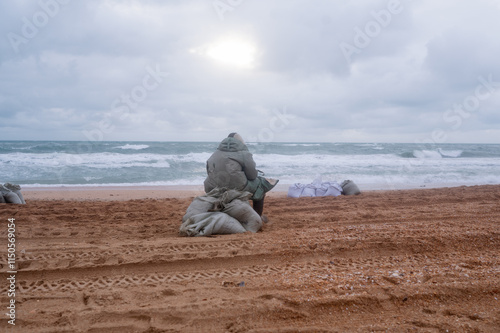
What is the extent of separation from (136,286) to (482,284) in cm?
305

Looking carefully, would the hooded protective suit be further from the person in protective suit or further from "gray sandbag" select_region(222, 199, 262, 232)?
"gray sandbag" select_region(222, 199, 262, 232)

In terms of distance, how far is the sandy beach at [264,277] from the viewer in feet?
7.95

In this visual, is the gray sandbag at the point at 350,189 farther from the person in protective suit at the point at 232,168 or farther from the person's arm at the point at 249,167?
the person's arm at the point at 249,167

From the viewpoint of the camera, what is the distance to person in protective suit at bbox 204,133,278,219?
485 cm

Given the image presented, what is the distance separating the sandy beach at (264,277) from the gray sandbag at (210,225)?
20 centimetres

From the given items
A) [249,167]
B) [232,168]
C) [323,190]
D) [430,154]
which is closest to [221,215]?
[232,168]

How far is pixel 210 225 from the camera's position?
4551 mm

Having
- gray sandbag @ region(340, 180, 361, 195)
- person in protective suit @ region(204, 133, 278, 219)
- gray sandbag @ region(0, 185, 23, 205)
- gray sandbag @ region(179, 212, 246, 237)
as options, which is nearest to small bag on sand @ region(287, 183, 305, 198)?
gray sandbag @ region(340, 180, 361, 195)

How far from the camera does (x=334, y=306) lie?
8.54 feet

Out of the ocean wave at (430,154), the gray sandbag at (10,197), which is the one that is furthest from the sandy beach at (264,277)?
the ocean wave at (430,154)

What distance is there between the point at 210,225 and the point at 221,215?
0.23m

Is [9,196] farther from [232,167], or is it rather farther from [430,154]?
[430,154]

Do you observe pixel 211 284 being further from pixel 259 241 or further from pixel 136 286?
pixel 259 241

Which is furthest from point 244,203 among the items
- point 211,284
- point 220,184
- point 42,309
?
point 42,309
